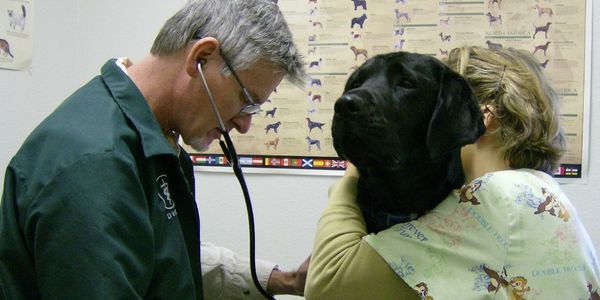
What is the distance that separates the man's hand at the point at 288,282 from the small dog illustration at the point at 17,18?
1253 mm

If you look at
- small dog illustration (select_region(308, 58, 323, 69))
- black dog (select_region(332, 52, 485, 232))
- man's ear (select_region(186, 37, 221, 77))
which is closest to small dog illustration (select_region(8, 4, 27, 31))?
small dog illustration (select_region(308, 58, 323, 69))

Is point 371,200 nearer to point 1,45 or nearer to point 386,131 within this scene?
point 386,131

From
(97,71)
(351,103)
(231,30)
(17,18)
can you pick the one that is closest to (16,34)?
(17,18)

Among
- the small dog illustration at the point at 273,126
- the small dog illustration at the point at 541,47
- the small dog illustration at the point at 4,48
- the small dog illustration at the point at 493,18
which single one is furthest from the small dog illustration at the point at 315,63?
the small dog illustration at the point at 4,48

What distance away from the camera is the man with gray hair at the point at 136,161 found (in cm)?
67

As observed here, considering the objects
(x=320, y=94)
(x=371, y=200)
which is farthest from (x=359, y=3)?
(x=371, y=200)

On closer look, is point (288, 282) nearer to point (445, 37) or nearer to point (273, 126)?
point (273, 126)

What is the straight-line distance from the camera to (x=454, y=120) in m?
0.97

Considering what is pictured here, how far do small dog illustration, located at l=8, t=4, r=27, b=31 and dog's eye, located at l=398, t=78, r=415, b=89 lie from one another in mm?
1426

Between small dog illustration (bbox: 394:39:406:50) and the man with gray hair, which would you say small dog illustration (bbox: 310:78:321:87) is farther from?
the man with gray hair

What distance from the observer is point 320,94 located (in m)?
1.88

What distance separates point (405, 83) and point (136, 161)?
0.51m

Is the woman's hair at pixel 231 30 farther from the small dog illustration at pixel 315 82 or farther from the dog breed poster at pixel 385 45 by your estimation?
the small dog illustration at pixel 315 82

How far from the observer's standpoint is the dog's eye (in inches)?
40.1
